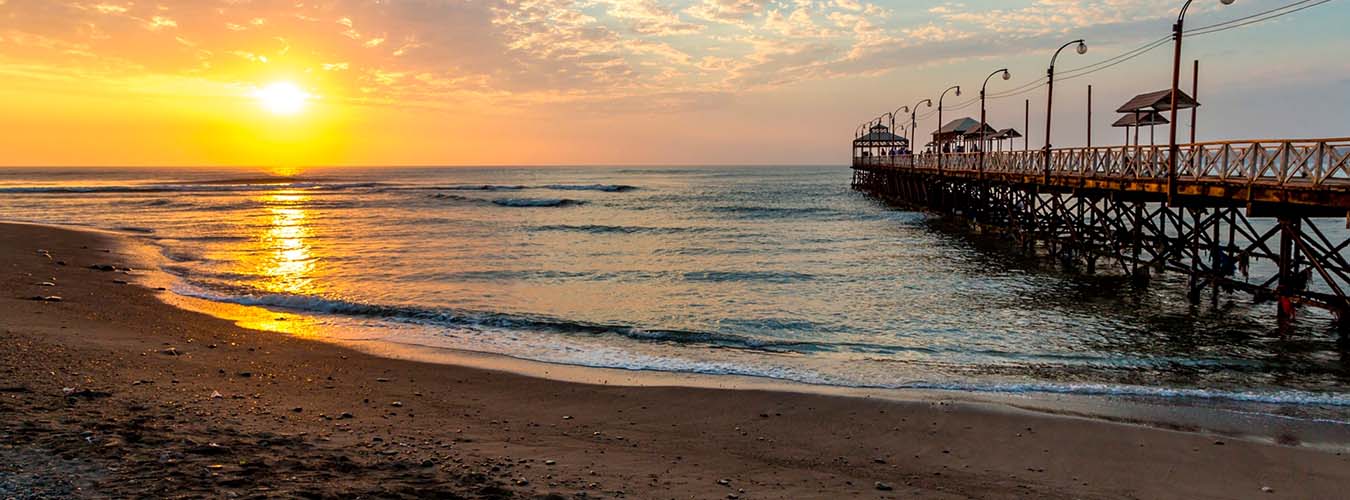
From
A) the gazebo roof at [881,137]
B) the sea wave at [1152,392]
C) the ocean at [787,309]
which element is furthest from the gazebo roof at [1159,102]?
the gazebo roof at [881,137]

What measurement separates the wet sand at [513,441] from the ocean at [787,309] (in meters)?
1.91

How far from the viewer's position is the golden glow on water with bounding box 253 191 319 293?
19062mm

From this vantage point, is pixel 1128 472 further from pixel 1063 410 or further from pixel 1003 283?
pixel 1003 283

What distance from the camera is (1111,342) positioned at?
13258 mm

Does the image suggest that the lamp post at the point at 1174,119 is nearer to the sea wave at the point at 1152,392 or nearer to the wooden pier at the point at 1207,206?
the wooden pier at the point at 1207,206

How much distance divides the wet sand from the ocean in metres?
1.91

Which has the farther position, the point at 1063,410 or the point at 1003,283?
the point at 1003,283

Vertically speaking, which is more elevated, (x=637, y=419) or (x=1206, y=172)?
(x=1206, y=172)

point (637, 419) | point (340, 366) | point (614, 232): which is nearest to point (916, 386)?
point (637, 419)

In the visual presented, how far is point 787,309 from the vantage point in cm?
1593

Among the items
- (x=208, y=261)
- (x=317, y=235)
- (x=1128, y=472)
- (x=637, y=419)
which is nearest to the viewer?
(x=1128, y=472)

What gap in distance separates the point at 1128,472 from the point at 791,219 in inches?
1569

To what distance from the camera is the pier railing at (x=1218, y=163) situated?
1327cm

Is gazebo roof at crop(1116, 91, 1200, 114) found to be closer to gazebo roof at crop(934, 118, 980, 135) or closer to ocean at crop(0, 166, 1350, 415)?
ocean at crop(0, 166, 1350, 415)
